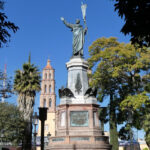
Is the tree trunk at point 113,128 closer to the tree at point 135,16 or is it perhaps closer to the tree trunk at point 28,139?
the tree trunk at point 28,139

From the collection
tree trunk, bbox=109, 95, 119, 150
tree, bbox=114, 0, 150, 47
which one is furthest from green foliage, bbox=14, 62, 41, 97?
tree, bbox=114, 0, 150, 47

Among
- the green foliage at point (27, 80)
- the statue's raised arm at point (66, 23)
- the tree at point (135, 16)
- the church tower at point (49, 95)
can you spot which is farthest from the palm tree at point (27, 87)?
the church tower at point (49, 95)

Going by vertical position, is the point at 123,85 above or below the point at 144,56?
below

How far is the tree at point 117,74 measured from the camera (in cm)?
2583

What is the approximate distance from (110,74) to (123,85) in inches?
94.9

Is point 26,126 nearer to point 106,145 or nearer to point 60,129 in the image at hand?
point 60,129

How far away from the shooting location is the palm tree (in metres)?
25.6

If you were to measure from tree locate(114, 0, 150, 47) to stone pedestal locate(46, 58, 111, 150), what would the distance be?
7.65 meters

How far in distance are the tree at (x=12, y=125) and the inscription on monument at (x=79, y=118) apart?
1306cm

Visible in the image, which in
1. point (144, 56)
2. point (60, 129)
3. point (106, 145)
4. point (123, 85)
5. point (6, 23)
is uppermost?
point (144, 56)

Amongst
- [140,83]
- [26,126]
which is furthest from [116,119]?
[26,126]

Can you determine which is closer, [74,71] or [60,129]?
[60,129]

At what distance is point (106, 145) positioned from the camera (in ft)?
42.9

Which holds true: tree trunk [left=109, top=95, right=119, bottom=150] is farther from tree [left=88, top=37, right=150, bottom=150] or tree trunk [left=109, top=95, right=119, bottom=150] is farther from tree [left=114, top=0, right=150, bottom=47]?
tree [left=114, top=0, right=150, bottom=47]
